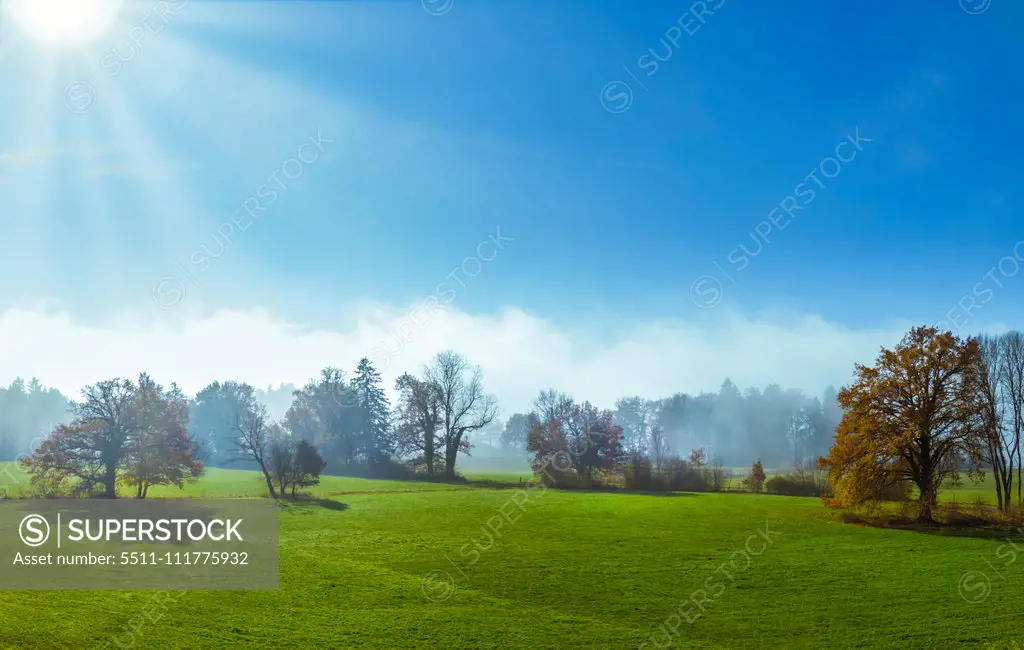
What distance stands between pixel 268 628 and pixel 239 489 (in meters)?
34.8

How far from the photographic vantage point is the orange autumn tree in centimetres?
3195

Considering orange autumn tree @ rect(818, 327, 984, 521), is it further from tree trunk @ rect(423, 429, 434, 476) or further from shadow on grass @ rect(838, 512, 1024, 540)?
tree trunk @ rect(423, 429, 434, 476)

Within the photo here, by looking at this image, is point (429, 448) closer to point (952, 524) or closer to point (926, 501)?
point (926, 501)

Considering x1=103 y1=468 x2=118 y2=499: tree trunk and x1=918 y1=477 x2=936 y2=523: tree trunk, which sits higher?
x1=103 y1=468 x2=118 y2=499: tree trunk

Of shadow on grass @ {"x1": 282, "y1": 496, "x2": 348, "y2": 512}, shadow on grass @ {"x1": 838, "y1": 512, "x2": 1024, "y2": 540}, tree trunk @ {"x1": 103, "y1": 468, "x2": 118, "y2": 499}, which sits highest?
tree trunk @ {"x1": 103, "y1": 468, "x2": 118, "y2": 499}

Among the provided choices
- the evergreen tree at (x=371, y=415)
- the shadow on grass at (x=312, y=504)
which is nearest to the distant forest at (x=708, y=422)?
the evergreen tree at (x=371, y=415)

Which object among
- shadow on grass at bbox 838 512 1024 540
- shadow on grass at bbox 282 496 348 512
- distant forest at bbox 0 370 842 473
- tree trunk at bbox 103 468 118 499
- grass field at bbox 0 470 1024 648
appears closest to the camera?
grass field at bbox 0 470 1024 648

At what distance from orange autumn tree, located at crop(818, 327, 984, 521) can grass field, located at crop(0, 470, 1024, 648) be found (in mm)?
3736

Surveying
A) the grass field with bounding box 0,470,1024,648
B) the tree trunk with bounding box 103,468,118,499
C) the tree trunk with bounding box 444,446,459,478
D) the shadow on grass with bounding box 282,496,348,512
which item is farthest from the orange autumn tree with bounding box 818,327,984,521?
the tree trunk with bounding box 444,446,459,478

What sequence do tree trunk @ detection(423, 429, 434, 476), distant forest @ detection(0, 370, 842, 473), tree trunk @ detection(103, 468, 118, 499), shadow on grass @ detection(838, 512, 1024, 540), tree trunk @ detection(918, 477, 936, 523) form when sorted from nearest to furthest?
shadow on grass @ detection(838, 512, 1024, 540)
tree trunk @ detection(918, 477, 936, 523)
tree trunk @ detection(103, 468, 118, 499)
tree trunk @ detection(423, 429, 434, 476)
distant forest @ detection(0, 370, 842, 473)

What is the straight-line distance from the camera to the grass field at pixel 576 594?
13852 millimetres

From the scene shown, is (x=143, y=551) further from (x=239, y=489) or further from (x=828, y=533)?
(x=828, y=533)

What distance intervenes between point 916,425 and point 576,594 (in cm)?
2401

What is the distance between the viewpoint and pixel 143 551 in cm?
2086
